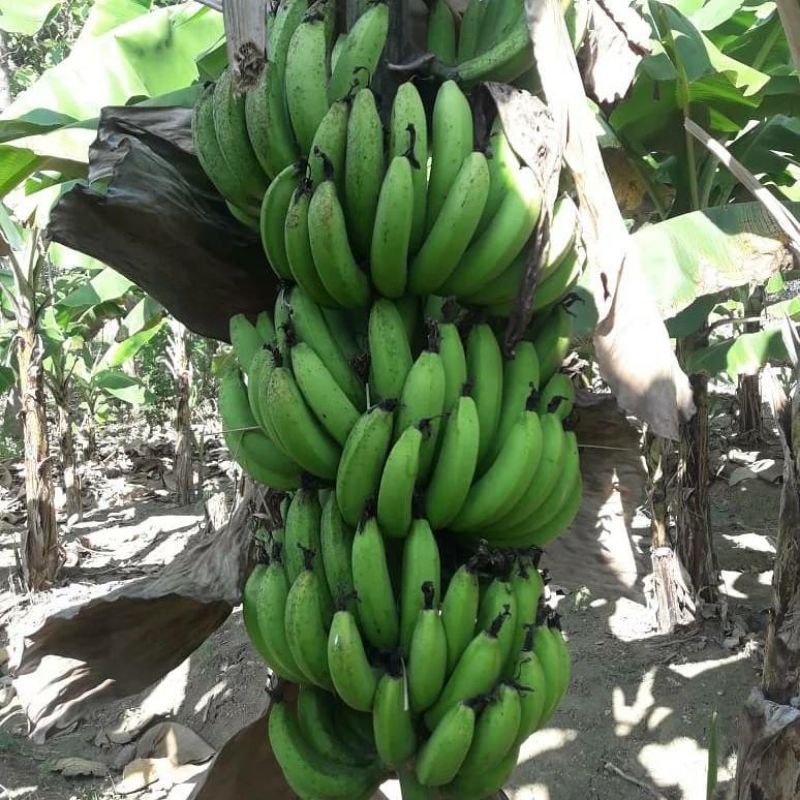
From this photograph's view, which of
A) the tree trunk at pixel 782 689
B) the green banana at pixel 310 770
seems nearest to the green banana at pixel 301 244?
the green banana at pixel 310 770

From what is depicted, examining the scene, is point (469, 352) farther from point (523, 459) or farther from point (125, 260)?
point (125, 260)

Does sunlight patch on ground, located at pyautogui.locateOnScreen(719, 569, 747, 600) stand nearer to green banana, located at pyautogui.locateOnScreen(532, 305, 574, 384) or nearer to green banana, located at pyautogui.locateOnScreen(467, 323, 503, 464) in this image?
green banana, located at pyautogui.locateOnScreen(532, 305, 574, 384)

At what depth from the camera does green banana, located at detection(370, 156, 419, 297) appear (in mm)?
1221

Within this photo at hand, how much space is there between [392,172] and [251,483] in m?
0.82

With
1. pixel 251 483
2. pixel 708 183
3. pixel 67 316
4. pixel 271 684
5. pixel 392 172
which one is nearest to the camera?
pixel 392 172

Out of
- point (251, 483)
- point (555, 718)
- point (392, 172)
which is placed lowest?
point (555, 718)

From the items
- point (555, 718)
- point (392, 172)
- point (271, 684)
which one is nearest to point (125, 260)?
point (392, 172)

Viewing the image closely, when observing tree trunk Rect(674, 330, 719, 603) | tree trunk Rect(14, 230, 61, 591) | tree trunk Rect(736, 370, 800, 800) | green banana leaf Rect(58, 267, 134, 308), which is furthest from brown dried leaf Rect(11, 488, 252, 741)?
tree trunk Rect(14, 230, 61, 591)

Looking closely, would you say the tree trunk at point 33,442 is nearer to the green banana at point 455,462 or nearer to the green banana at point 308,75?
the green banana at point 308,75

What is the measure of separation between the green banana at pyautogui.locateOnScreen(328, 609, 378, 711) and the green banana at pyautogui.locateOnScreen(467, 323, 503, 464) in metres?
0.37

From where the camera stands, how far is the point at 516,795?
4.14m

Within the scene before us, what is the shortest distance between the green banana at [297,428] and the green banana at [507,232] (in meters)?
0.36

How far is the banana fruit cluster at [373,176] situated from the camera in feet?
4.10

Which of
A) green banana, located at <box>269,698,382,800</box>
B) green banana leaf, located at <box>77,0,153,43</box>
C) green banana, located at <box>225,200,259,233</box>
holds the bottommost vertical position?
green banana, located at <box>269,698,382,800</box>
